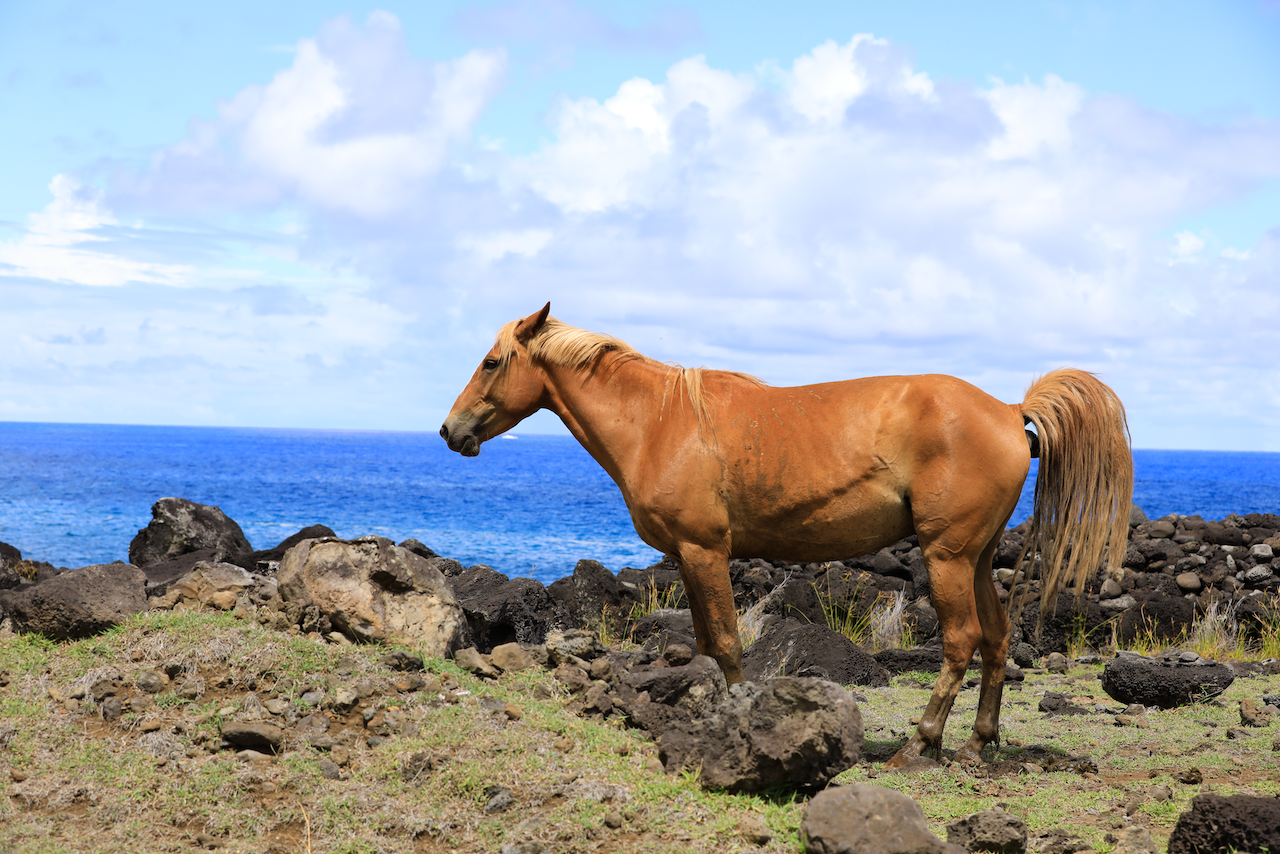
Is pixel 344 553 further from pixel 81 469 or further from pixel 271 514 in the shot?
pixel 81 469

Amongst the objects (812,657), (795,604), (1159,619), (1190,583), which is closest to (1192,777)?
(812,657)

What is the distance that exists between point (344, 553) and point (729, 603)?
286cm

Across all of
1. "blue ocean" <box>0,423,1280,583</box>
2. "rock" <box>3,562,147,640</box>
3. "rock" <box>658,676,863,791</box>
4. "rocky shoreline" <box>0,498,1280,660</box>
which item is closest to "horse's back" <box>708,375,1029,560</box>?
"rock" <box>658,676,863,791</box>

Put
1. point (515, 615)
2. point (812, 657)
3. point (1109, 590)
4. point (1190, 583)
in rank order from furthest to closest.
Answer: point (1190, 583)
point (1109, 590)
point (515, 615)
point (812, 657)

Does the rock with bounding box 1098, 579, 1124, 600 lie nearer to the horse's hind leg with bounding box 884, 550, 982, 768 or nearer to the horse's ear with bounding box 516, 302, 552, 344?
the horse's hind leg with bounding box 884, 550, 982, 768

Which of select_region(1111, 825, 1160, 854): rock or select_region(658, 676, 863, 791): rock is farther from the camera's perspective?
select_region(658, 676, 863, 791): rock

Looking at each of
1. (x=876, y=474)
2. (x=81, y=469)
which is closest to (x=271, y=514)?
(x=81, y=469)

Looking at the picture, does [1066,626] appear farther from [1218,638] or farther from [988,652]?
[988,652]

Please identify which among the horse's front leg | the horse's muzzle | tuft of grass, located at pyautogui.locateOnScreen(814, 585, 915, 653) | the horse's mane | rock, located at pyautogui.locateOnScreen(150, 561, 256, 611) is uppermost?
the horse's mane

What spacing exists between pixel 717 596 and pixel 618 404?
147 centimetres

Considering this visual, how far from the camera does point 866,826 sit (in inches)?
163

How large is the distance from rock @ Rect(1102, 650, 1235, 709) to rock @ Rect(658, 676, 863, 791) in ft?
14.8

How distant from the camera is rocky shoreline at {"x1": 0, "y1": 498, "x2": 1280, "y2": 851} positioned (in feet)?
16.5

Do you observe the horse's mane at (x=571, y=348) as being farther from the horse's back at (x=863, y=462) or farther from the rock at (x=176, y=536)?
the rock at (x=176, y=536)
